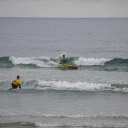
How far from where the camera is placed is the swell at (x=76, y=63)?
103ft

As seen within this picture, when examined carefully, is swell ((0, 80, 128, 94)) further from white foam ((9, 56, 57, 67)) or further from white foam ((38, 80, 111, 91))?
white foam ((9, 56, 57, 67))

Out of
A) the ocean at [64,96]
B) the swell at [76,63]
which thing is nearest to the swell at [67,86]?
the ocean at [64,96]

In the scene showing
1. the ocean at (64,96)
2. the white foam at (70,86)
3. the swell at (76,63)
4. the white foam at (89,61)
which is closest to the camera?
the ocean at (64,96)

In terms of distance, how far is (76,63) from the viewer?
113 ft

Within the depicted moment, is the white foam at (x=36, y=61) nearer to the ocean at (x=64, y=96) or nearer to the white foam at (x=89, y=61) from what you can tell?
the ocean at (x=64, y=96)

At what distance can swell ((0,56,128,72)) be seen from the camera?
31469 mm

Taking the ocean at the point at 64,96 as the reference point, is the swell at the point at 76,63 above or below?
above

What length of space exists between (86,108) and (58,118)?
2.18 metres

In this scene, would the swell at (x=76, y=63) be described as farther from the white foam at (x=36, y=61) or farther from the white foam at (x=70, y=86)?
the white foam at (x=70, y=86)

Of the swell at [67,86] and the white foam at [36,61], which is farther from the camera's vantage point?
the white foam at [36,61]

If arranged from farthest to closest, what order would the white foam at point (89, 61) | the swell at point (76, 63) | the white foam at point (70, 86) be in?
the white foam at point (89, 61), the swell at point (76, 63), the white foam at point (70, 86)

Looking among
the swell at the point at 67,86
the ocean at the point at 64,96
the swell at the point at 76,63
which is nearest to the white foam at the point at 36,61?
the swell at the point at 76,63

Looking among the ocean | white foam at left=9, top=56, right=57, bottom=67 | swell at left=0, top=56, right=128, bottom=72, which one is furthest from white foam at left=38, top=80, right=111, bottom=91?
white foam at left=9, top=56, right=57, bottom=67

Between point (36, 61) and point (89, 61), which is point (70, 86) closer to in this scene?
point (36, 61)
